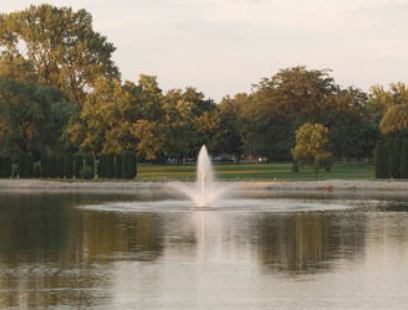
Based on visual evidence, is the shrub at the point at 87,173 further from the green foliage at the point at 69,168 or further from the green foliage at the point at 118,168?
the green foliage at the point at 118,168

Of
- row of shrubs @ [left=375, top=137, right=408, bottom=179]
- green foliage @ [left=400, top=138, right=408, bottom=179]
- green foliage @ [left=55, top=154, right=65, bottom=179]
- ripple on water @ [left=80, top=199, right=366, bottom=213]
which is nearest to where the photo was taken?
ripple on water @ [left=80, top=199, right=366, bottom=213]

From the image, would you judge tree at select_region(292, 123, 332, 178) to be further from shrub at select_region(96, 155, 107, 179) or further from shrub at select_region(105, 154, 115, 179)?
shrub at select_region(96, 155, 107, 179)

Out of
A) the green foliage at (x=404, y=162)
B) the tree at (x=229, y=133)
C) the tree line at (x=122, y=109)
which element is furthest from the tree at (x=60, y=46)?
the green foliage at (x=404, y=162)

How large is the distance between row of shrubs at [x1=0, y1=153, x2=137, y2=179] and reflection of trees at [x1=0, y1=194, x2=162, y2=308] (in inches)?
1088

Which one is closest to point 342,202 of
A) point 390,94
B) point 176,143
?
point 176,143

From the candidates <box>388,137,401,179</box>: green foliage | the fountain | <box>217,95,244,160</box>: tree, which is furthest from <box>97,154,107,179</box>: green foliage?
<box>217,95,244,160</box>: tree

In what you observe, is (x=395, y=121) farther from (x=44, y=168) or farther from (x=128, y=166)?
(x=44, y=168)

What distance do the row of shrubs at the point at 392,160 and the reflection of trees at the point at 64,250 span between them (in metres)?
28.8

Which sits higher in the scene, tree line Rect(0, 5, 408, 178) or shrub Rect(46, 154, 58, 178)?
tree line Rect(0, 5, 408, 178)

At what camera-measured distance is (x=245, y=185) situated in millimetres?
59469

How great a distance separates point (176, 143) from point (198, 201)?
33.9 metres

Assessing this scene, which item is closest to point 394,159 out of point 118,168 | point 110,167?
point 118,168

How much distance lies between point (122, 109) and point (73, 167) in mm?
8905

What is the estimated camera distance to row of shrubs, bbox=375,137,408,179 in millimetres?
62312
